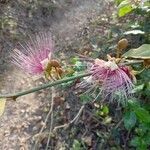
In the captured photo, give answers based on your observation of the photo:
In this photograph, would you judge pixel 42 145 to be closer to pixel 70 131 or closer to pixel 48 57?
pixel 70 131

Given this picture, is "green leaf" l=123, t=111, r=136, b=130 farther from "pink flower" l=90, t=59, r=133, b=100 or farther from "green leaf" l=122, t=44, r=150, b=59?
"green leaf" l=122, t=44, r=150, b=59

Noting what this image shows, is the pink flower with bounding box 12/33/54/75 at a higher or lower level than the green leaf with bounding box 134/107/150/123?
higher

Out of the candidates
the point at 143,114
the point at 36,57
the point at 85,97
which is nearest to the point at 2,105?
the point at 36,57

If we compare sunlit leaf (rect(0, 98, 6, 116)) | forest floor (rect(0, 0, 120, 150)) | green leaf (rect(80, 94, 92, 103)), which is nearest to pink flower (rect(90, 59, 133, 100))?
sunlit leaf (rect(0, 98, 6, 116))

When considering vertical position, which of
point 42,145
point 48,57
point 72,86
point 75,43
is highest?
point 48,57

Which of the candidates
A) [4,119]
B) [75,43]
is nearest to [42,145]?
[4,119]

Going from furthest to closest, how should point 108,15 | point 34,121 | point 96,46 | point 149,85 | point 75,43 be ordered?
1. point 108,15
2. point 75,43
3. point 96,46
4. point 34,121
5. point 149,85

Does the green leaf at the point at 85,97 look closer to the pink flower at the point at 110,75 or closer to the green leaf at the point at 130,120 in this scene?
the green leaf at the point at 130,120

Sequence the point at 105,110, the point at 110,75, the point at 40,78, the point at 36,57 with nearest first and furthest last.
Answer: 1. the point at 110,75
2. the point at 36,57
3. the point at 105,110
4. the point at 40,78

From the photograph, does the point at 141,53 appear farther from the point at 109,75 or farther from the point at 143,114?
the point at 143,114
